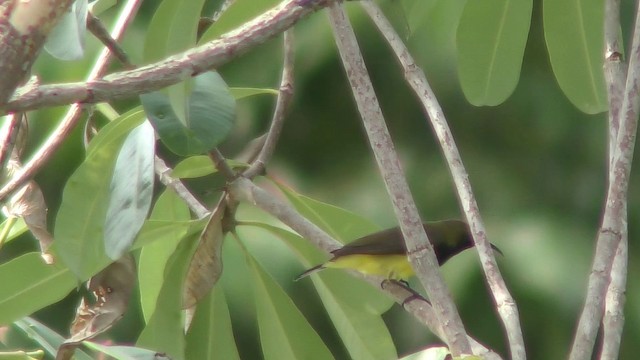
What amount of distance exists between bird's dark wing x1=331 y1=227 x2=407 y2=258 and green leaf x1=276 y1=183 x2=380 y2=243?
0.02 meters

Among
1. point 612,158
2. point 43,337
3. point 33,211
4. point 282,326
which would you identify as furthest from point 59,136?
point 612,158

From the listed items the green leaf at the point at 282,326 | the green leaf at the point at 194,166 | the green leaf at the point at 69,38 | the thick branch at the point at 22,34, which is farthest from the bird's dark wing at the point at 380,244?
the thick branch at the point at 22,34

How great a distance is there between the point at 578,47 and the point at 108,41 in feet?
1.67

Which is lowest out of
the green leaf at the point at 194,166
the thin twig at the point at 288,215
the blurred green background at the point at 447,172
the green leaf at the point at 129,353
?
the green leaf at the point at 129,353

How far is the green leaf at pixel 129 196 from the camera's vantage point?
0.77 meters

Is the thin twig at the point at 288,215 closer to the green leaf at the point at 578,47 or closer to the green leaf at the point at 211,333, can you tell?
the green leaf at the point at 211,333

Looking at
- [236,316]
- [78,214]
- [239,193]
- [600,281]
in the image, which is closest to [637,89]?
[600,281]

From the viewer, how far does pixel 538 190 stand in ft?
6.95

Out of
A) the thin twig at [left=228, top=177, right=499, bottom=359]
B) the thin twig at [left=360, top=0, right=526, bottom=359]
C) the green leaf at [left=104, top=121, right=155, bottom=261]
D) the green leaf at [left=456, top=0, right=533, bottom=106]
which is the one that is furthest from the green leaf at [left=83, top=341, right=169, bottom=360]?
the green leaf at [left=456, top=0, right=533, bottom=106]

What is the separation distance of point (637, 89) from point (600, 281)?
0.16m

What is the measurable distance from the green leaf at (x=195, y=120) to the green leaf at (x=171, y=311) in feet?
0.77

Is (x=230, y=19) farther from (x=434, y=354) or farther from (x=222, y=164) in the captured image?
(x=434, y=354)

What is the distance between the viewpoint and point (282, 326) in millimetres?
1045

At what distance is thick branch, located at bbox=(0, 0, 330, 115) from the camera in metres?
0.57
